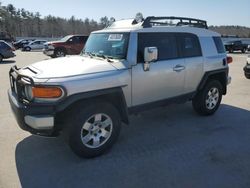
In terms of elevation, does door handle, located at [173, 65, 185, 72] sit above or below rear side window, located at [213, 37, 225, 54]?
below

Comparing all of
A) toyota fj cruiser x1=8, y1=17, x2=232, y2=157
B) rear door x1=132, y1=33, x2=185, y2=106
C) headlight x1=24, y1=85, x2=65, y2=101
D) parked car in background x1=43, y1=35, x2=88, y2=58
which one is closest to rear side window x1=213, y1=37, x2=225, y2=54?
toyota fj cruiser x1=8, y1=17, x2=232, y2=157

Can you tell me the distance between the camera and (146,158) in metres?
4.03

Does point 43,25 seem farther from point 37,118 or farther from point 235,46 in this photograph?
point 37,118

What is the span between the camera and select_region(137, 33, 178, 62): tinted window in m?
4.53

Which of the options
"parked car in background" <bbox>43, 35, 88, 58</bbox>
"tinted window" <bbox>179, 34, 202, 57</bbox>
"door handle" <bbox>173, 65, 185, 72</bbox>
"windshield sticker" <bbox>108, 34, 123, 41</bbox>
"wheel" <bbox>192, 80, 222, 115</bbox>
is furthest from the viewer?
"parked car in background" <bbox>43, 35, 88, 58</bbox>

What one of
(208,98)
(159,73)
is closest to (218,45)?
(208,98)

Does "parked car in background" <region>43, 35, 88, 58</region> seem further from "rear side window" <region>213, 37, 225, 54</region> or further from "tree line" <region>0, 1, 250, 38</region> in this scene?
"tree line" <region>0, 1, 250, 38</region>

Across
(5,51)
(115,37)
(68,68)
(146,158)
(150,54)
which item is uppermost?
(115,37)

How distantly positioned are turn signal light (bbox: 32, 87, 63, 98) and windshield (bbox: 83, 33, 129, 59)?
4.26 feet

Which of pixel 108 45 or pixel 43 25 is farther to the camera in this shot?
pixel 43 25

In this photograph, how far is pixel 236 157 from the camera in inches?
160

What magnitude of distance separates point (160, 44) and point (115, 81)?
1336 mm

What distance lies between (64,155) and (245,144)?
303 cm

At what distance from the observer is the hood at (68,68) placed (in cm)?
376
